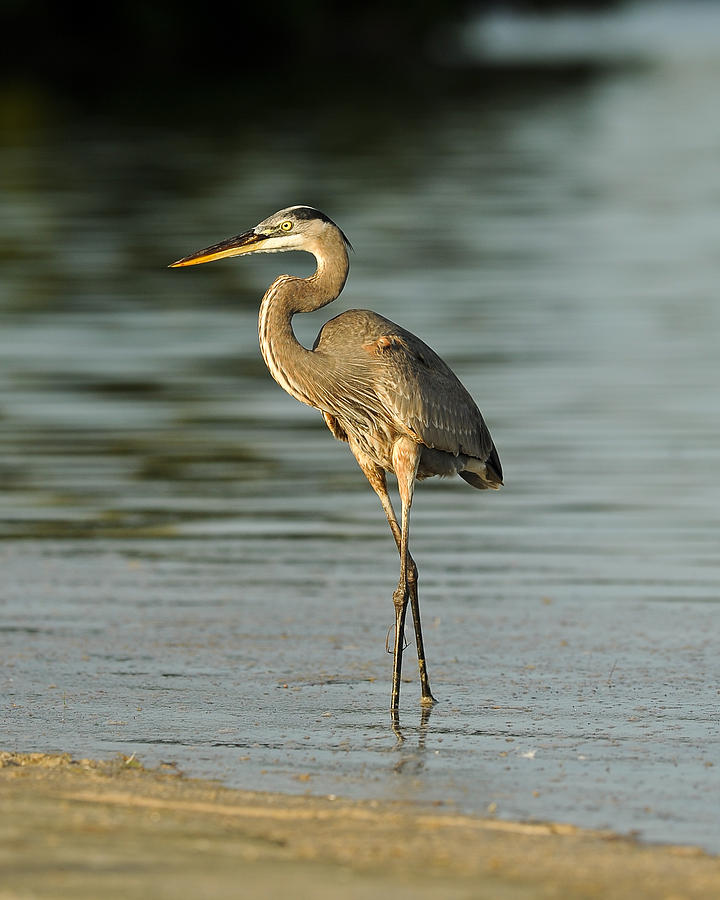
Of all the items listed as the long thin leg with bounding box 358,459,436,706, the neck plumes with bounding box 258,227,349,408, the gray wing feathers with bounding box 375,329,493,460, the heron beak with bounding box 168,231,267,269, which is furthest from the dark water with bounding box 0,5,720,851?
the heron beak with bounding box 168,231,267,269

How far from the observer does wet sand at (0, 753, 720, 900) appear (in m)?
4.91

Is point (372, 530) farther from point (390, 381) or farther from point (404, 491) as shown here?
point (390, 381)

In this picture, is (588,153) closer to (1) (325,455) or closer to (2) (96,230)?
(2) (96,230)

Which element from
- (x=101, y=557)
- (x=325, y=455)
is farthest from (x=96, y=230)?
(x=101, y=557)

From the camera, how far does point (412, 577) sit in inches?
308

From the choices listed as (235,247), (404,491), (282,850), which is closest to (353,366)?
(404,491)

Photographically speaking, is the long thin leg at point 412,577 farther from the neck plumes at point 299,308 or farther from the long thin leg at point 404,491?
the neck plumes at point 299,308

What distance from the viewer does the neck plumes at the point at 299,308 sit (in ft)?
25.0

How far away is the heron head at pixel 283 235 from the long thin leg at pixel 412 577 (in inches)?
38.6

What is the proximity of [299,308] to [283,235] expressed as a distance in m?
0.31

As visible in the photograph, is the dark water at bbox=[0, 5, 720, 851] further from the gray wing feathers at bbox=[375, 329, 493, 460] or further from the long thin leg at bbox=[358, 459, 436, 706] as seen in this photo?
the gray wing feathers at bbox=[375, 329, 493, 460]

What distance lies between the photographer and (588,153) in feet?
123

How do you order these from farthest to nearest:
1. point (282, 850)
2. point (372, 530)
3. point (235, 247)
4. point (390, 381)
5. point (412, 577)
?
point (372, 530)
point (412, 577)
point (235, 247)
point (390, 381)
point (282, 850)

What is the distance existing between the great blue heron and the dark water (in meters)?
0.76
